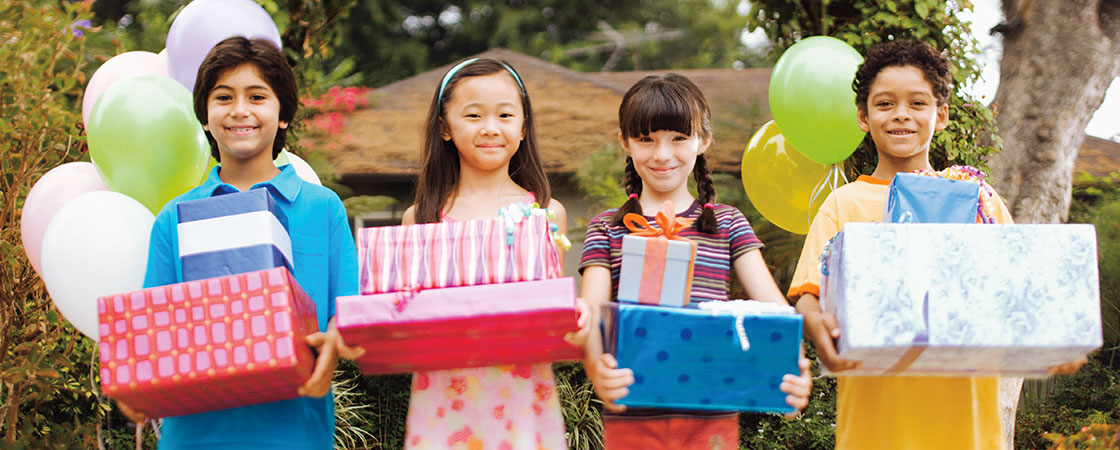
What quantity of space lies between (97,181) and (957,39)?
15.1ft

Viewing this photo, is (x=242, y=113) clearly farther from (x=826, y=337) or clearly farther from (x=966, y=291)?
(x=966, y=291)

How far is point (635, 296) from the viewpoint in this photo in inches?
101

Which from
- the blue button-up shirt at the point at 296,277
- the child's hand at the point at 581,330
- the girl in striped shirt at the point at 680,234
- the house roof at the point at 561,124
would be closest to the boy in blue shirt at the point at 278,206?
the blue button-up shirt at the point at 296,277

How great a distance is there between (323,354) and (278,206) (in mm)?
471

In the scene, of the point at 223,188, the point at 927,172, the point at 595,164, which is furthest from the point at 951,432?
the point at 595,164

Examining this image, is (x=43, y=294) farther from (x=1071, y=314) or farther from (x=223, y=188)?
(x=1071, y=314)

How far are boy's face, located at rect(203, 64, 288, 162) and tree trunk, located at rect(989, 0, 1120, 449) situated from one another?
4.44 meters

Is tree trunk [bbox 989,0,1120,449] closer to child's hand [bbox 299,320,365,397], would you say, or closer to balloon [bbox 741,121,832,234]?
balloon [bbox 741,121,832,234]

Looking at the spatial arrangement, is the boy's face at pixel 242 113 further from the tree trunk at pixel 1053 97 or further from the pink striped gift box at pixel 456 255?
the tree trunk at pixel 1053 97

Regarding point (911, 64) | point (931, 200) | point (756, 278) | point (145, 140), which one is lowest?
point (756, 278)


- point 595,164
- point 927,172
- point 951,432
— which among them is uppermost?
point 595,164

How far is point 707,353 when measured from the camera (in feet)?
8.01

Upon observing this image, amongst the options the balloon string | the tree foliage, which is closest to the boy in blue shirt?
the balloon string

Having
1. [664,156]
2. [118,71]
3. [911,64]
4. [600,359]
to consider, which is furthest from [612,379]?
[118,71]
